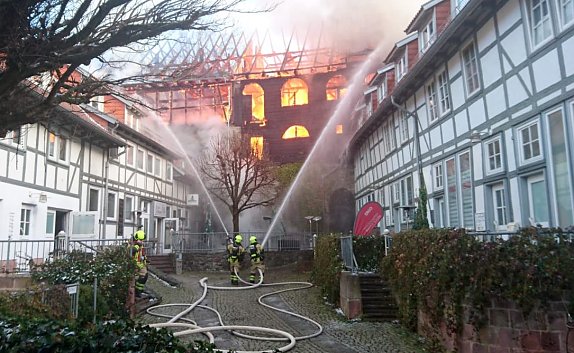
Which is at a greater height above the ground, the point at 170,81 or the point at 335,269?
the point at 170,81

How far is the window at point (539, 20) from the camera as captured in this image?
9352mm

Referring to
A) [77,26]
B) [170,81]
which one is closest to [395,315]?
[170,81]

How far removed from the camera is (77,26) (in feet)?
18.2

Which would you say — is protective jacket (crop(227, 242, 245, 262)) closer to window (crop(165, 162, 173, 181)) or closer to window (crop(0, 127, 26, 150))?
window (crop(0, 127, 26, 150))

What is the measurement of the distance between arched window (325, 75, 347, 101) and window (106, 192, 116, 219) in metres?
26.8

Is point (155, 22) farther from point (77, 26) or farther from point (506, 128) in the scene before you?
point (506, 128)

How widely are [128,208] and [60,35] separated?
20650mm

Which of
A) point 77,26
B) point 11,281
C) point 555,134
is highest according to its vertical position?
point 77,26

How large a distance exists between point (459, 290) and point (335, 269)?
5.69m

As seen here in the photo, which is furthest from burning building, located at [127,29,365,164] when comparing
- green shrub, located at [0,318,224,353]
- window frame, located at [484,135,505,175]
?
green shrub, located at [0,318,224,353]

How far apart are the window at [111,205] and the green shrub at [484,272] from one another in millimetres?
17881

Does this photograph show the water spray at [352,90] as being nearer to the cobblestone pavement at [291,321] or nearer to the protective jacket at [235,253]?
the protective jacket at [235,253]

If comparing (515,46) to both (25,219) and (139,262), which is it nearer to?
(139,262)

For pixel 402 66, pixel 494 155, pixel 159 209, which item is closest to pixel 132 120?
pixel 159 209
